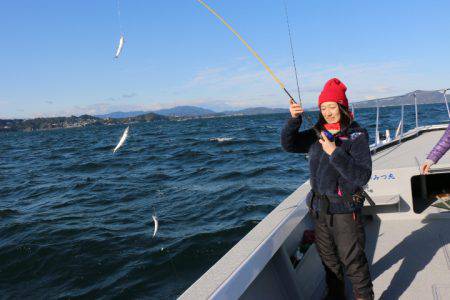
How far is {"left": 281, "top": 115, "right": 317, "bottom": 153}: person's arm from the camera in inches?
111

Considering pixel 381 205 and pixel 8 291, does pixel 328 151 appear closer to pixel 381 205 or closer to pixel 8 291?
pixel 381 205

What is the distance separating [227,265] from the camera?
2531mm

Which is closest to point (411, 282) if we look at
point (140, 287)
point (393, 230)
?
point (393, 230)

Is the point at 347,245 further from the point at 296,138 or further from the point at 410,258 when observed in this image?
the point at 410,258

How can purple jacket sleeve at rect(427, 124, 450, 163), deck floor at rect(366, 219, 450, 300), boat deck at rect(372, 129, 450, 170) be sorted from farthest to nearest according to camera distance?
boat deck at rect(372, 129, 450, 170), deck floor at rect(366, 219, 450, 300), purple jacket sleeve at rect(427, 124, 450, 163)

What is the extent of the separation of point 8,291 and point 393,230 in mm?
5561

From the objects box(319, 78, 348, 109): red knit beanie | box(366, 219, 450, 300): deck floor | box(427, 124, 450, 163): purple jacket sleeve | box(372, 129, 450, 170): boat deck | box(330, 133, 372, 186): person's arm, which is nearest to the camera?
box(330, 133, 372, 186): person's arm

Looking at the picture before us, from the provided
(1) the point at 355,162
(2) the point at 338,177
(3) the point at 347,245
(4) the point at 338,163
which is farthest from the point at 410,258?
(4) the point at 338,163

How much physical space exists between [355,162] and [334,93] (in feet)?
1.57

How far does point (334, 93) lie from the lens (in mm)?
2645

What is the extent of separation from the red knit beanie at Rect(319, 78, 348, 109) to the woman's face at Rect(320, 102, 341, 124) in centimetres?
3

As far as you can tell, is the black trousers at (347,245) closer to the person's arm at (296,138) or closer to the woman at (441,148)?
the person's arm at (296,138)

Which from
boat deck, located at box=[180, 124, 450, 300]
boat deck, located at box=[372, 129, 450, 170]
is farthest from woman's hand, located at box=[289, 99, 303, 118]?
boat deck, located at box=[372, 129, 450, 170]

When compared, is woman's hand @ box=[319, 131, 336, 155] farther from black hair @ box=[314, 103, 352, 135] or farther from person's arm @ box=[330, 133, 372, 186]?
black hair @ box=[314, 103, 352, 135]
